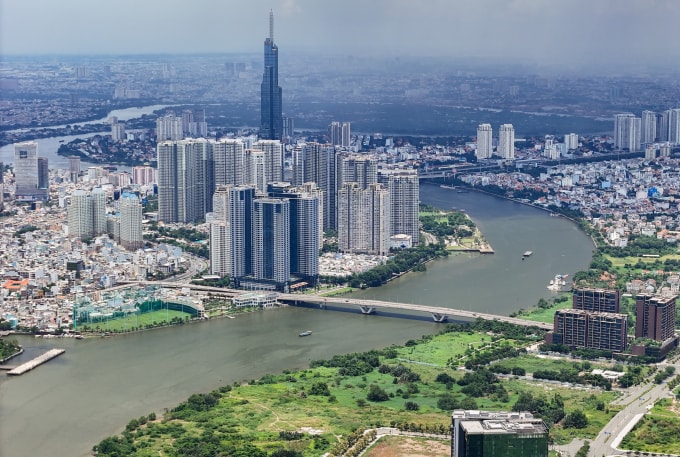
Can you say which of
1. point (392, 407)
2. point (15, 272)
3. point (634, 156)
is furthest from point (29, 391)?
point (634, 156)

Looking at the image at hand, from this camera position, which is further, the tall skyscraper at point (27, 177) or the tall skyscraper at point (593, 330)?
the tall skyscraper at point (27, 177)

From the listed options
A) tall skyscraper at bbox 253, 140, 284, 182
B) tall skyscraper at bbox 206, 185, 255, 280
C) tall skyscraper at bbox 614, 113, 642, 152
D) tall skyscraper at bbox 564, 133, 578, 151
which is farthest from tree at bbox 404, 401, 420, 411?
tall skyscraper at bbox 614, 113, 642, 152

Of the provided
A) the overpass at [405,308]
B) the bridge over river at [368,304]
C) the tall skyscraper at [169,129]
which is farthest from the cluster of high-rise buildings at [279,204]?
the tall skyscraper at [169,129]

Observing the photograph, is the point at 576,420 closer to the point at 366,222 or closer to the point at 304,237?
the point at 304,237

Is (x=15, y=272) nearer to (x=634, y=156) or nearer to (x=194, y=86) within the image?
(x=634, y=156)

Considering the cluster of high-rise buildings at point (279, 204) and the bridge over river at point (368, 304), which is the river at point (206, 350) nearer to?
the bridge over river at point (368, 304)

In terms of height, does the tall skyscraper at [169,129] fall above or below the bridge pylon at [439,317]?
above
